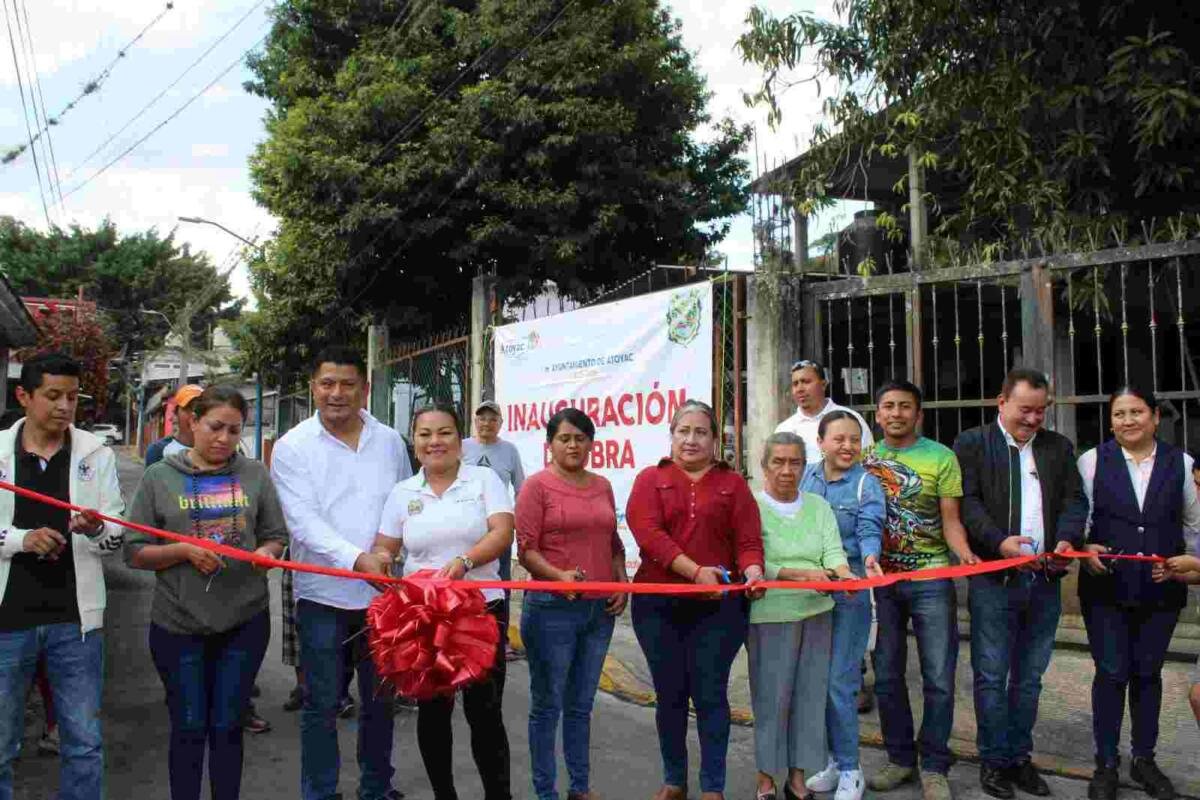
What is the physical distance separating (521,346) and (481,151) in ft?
12.9

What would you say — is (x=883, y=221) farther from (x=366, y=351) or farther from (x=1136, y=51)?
(x=366, y=351)

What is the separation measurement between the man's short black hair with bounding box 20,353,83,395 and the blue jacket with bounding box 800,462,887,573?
3076 millimetres

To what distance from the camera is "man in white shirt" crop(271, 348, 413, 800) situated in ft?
12.4

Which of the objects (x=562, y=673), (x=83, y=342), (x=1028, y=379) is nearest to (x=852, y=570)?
(x=1028, y=379)

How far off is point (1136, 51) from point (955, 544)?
11.6ft

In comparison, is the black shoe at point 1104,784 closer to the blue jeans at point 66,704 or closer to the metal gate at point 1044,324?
the metal gate at point 1044,324

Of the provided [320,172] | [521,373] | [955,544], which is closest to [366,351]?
[320,172]

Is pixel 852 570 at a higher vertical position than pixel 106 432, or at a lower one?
lower

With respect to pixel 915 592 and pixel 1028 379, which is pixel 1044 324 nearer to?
pixel 1028 379

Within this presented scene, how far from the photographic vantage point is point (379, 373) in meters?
13.4

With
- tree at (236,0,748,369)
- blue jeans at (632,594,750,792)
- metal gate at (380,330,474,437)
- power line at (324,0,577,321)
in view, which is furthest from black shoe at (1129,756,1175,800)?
power line at (324,0,577,321)

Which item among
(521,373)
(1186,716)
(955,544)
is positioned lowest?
(1186,716)

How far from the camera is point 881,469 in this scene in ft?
14.6

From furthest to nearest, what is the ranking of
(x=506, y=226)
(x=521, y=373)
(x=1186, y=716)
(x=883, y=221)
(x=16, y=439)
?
1. (x=506, y=226)
2. (x=521, y=373)
3. (x=883, y=221)
4. (x=1186, y=716)
5. (x=16, y=439)
